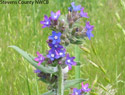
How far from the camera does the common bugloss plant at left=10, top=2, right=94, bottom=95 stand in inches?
51.9

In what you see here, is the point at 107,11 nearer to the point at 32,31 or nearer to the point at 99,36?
the point at 99,36

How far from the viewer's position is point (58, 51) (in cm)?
130

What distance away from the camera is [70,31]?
1.40m

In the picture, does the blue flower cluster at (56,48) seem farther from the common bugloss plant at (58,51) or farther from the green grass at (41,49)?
the green grass at (41,49)

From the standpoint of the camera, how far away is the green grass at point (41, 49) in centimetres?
253

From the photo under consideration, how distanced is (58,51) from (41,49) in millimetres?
1692

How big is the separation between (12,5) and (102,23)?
5.22ft

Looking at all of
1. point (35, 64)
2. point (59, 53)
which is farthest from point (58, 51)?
point (35, 64)

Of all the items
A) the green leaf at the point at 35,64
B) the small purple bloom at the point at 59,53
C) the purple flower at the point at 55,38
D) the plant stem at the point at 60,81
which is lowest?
the plant stem at the point at 60,81

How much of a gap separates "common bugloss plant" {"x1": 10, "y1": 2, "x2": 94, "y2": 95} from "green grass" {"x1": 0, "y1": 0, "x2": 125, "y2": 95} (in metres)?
0.26

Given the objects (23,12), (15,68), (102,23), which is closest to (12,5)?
(23,12)

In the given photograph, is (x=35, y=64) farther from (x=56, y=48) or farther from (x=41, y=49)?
(x=41, y=49)

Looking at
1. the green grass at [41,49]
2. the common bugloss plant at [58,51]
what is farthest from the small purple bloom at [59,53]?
the green grass at [41,49]

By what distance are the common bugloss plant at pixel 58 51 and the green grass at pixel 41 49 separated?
0.86 ft
